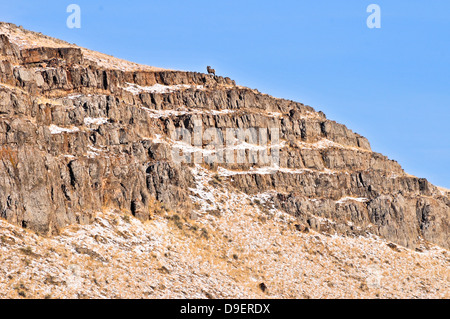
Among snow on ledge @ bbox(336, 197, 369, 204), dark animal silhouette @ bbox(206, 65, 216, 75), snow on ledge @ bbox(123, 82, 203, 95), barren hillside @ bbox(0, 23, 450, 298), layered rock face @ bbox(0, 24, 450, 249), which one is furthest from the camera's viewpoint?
dark animal silhouette @ bbox(206, 65, 216, 75)

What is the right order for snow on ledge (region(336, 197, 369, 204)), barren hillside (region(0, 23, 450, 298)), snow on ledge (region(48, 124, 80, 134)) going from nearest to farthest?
barren hillside (region(0, 23, 450, 298)) < snow on ledge (region(48, 124, 80, 134)) < snow on ledge (region(336, 197, 369, 204))

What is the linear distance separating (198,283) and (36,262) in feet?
67.3

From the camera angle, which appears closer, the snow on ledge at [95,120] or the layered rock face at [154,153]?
the layered rock face at [154,153]

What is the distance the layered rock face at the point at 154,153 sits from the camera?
3024 inches

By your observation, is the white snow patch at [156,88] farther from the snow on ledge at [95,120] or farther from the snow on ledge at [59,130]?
the snow on ledge at [59,130]

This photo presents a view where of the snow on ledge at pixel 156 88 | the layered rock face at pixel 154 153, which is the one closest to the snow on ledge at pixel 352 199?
the layered rock face at pixel 154 153

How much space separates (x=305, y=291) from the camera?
285 ft

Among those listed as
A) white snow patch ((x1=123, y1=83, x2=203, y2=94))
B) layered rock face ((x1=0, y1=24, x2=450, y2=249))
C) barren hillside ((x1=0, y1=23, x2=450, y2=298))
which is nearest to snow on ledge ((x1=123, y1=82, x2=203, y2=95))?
white snow patch ((x1=123, y1=83, x2=203, y2=94))

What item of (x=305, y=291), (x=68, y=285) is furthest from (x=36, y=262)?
(x=305, y=291)

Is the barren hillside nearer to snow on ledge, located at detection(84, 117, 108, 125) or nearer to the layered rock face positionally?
the layered rock face

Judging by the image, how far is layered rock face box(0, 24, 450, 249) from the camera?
76812 mm

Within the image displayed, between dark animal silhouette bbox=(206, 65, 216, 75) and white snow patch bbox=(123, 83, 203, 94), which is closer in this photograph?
white snow patch bbox=(123, 83, 203, 94)
